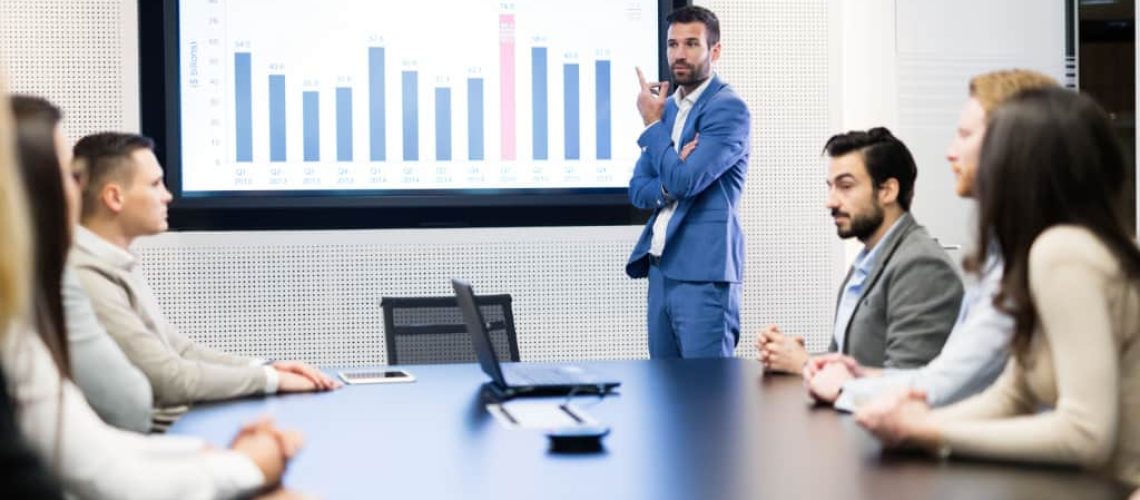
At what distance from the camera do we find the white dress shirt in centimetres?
Answer: 411

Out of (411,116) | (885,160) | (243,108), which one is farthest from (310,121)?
(885,160)

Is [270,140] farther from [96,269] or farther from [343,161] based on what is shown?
[96,269]

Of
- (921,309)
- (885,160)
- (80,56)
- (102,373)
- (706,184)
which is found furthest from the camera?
(80,56)

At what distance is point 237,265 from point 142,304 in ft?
7.62

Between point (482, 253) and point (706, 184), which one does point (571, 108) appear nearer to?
point (482, 253)

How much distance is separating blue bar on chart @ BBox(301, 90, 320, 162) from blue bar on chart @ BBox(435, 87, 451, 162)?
0.42 metres

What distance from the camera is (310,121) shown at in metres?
4.80

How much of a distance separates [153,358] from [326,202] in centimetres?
237

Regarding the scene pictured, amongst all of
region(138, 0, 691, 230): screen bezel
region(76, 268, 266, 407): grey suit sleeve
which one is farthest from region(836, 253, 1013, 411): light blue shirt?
region(138, 0, 691, 230): screen bezel

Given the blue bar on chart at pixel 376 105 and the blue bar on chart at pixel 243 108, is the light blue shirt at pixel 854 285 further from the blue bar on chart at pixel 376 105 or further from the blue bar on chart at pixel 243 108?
the blue bar on chart at pixel 243 108

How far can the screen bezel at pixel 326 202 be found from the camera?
470 centimetres

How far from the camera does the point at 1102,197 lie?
180 cm

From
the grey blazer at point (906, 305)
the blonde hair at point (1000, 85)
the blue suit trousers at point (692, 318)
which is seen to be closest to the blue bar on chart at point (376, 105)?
the blue suit trousers at point (692, 318)

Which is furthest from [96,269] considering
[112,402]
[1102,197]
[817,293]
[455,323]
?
[817,293]
